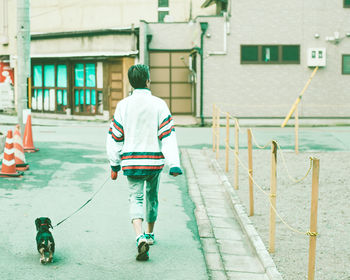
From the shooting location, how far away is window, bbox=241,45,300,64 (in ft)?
78.1

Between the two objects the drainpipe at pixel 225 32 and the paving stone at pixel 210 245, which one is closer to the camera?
the paving stone at pixel 210 245

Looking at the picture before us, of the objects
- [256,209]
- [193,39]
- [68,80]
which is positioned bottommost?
[256,209]

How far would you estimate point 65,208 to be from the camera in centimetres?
809

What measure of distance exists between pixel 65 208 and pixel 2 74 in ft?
81.6

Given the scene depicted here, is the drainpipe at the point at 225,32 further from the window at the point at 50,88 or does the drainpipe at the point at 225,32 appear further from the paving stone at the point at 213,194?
the paving stone at the point at 213,194

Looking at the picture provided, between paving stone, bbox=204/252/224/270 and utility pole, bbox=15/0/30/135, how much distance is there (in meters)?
8.72

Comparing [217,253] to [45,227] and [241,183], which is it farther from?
[241,183]

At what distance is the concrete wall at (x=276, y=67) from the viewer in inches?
934

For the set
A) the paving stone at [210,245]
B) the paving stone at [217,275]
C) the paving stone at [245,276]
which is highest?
the paving stone at [210,245]

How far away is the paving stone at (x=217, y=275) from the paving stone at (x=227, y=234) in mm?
1357

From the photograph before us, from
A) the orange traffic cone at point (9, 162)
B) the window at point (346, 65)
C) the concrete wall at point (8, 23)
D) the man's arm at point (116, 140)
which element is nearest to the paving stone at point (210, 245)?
the man's arm at point (116, 140)

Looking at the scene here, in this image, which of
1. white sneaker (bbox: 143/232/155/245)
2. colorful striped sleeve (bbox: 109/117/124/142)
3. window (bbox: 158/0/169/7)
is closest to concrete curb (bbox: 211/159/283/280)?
white sneaker (bbox: 143/232/155/245)

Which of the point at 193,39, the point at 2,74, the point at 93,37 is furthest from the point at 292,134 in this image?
the point at 2,74

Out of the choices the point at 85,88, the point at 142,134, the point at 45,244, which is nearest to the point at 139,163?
the point at 142,134
